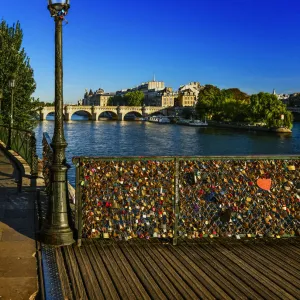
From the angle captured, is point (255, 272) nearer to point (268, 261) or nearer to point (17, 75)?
point (268, 261)

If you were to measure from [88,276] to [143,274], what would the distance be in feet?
2.03

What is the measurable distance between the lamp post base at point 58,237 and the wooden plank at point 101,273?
214mm

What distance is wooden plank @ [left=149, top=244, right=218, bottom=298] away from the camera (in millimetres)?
4447

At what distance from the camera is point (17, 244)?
5.72 m

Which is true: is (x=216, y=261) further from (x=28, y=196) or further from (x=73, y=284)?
(x=28, y=196)

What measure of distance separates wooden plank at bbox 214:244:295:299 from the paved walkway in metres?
2.42

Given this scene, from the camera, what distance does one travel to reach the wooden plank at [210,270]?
449cm

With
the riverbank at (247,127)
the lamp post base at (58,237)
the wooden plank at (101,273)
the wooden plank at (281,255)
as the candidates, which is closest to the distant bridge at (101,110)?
the riverbank at (247,127)

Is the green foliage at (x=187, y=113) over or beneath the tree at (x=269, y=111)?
beneath

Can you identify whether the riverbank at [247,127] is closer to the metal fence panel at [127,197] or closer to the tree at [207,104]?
the tree at [207,104]

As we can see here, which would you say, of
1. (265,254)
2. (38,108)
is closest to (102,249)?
(265,254)

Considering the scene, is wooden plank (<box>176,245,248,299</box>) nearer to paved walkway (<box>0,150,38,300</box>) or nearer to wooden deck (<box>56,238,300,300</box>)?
wooden deck (<box>56,238,300,300</box>)

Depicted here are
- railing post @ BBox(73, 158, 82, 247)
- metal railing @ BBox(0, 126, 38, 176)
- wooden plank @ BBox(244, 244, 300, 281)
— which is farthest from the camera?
metal railing @ BBox(0, 126, 38, 176)

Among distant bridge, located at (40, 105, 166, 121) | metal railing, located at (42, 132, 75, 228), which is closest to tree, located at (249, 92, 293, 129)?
distant bridge, located at (40, 105, 166, 121)
